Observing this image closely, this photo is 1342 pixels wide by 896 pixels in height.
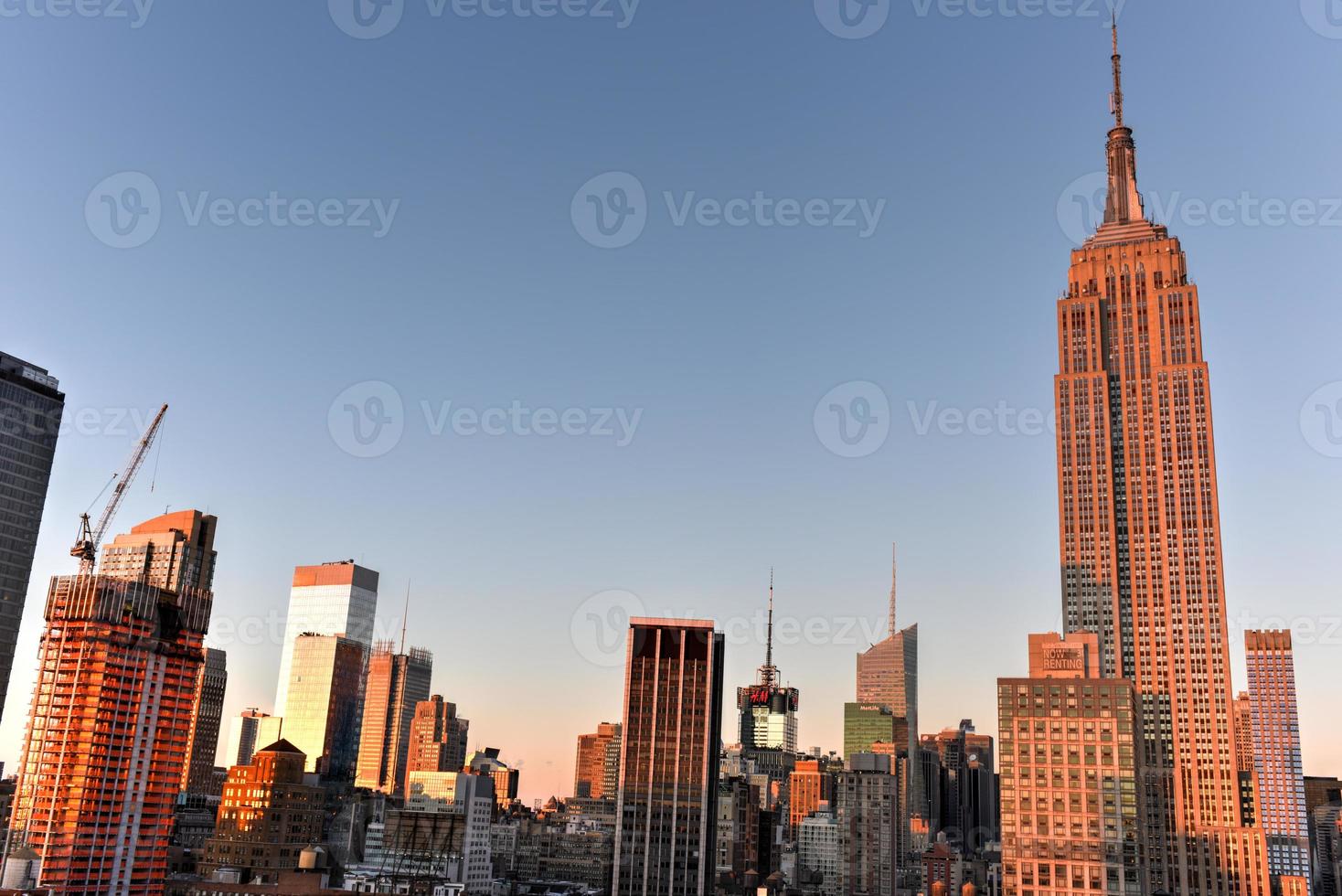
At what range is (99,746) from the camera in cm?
18738

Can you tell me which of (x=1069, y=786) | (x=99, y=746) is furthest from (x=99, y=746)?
(x=1069, y=786)

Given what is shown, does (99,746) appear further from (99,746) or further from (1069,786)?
(1069,786)

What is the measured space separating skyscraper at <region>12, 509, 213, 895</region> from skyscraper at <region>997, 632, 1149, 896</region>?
135 m

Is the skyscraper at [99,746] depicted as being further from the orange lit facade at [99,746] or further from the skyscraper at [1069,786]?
the skyscraper at [1069,786]

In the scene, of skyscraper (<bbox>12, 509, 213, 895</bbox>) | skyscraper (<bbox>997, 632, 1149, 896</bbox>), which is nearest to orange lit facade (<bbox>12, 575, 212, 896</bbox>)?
skyscraper (<bbox>12, 509, 213, 895</bbox>)

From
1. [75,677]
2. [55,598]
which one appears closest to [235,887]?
[75,677]

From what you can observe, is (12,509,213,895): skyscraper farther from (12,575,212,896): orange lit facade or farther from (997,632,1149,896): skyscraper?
(997,632,1149,896): skyscraper

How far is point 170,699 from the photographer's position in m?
199

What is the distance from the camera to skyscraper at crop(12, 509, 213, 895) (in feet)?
595

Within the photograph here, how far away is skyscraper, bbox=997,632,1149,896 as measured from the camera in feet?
549

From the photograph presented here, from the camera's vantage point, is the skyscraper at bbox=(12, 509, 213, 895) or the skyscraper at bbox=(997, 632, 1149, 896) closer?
the skyscraper at bbox=(997, 632, 1149, 896)

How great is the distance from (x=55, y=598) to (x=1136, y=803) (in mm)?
168233

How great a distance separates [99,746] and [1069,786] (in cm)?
14936

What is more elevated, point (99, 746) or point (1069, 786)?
point (1069, 786)
